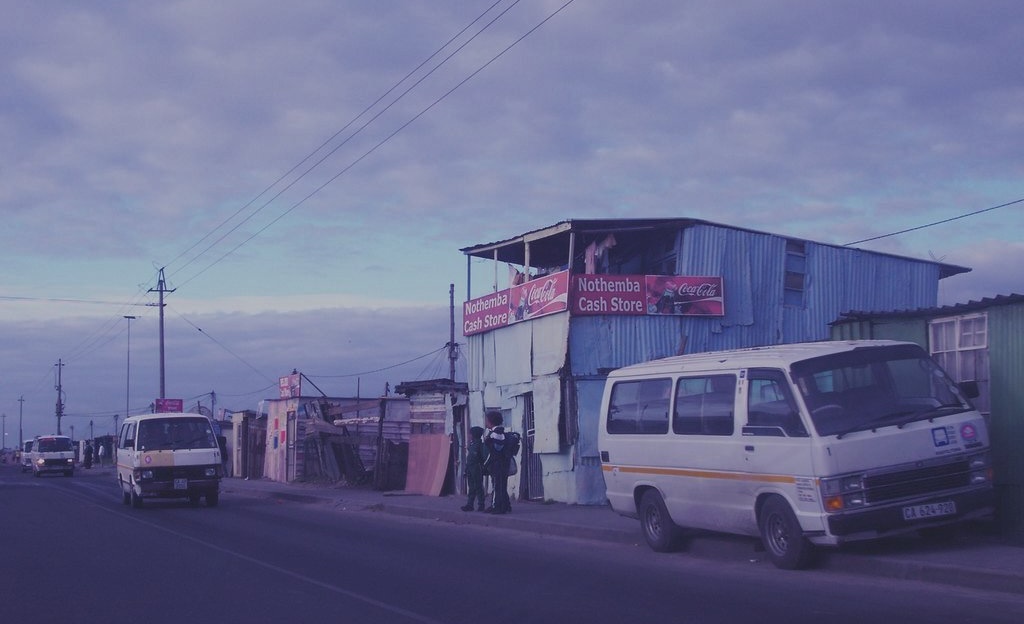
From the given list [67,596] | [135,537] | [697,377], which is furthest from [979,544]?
→ [135,537]

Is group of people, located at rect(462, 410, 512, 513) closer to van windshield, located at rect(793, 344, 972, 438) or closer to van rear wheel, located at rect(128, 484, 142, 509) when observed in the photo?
van windshield, located at rect(793, 344, 972, 438)

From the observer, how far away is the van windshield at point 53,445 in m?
54.6

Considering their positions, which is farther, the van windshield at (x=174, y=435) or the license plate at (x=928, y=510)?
the van windshield at (x=174, y=435)

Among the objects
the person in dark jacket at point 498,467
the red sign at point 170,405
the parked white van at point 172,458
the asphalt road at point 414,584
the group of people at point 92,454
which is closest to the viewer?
the asphalt road at point 414,584

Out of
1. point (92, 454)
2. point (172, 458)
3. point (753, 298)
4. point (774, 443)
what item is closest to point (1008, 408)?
point (774, 443)

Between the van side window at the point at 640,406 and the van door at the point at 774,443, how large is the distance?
62.3 inches

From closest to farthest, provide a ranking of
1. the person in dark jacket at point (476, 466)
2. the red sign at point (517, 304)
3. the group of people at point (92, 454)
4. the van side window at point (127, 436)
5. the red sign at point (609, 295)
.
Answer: the person in dark jacket at point (476, 466) < the red sign at point (609, 295) < the red sign at point (517, 304) < the van side window at point (127, 436) < the group of people at point (92, 454)

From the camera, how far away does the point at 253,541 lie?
16.6 meters

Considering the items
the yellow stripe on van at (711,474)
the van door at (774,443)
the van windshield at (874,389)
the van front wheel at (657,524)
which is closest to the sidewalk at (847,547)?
the van front wheel at (657,524)

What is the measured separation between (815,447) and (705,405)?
206 cm

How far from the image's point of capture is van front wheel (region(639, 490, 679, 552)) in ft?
43.7

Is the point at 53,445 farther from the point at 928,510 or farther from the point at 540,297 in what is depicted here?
the point at 928,510

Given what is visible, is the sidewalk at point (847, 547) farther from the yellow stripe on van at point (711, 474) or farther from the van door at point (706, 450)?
the yellow stripe on van at point (711, 474)

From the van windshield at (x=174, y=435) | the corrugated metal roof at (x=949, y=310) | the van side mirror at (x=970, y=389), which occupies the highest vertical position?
the corrugated metal roof at (x=949, y=310)
